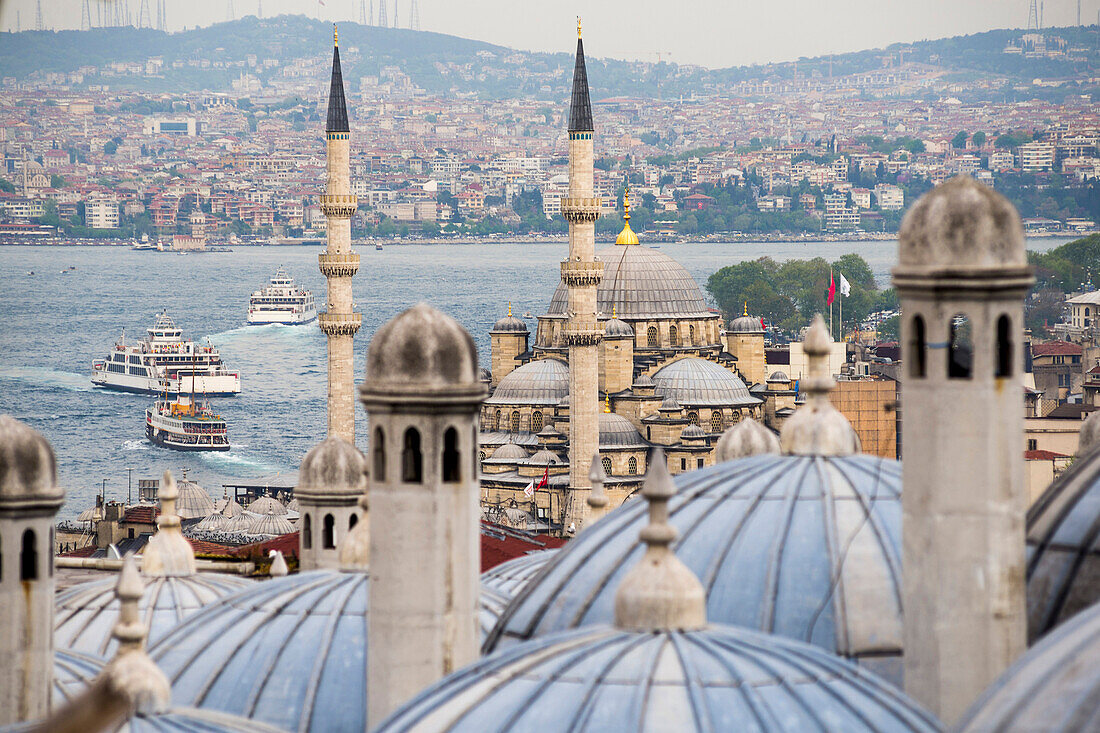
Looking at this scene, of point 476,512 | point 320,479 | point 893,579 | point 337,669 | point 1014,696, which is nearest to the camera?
point 1014,696

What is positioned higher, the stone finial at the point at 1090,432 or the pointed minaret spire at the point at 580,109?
the pointed minaret spire at the point at 580,109

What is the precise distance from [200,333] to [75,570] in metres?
117

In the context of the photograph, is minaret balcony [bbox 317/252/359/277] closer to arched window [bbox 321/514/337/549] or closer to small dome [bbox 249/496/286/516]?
small dome [bbox 249/496/286/516]

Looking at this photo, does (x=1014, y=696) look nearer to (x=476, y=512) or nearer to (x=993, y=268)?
(x=993, y=268)

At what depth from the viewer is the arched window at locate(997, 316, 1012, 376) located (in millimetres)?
10102

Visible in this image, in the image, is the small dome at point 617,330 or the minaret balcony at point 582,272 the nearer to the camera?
the minaret balcony at point 582,272

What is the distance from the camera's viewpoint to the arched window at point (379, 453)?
11234mm

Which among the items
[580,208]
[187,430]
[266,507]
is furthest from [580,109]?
[187,430]

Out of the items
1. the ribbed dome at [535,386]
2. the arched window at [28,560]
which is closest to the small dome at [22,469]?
the arched window at [28,560]

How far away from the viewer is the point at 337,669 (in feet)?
46.5

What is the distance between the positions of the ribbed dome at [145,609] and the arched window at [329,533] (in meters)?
0.85

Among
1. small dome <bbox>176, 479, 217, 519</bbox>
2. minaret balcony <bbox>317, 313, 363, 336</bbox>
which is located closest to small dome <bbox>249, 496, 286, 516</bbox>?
small dome <bbox>176, 479, 217, 519</bbox>

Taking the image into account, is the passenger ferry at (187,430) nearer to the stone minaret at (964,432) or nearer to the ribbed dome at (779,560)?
the ribbed dome at (779,560)

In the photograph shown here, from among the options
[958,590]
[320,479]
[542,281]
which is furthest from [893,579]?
[542,281]
